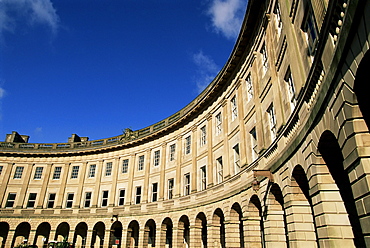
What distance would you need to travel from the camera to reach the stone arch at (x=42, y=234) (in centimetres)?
3669

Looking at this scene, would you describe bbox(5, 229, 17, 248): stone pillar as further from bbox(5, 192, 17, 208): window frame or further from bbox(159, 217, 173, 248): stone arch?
bbox(159, 217, 173, 248): stone arch

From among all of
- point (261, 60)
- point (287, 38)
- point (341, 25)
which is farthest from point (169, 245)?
point (341, 25)

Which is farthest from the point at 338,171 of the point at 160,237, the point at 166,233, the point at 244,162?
the point at 166,233

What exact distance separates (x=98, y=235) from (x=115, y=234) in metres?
2.79

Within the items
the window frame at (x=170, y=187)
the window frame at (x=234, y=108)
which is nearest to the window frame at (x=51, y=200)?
the window frame at (x=170, y=187)

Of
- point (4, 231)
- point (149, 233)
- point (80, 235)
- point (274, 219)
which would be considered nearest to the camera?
point (274, 219)

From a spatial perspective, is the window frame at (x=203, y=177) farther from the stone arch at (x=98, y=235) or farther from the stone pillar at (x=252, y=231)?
the stone arch at (x=98, y=235)

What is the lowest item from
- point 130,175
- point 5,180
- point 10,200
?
point 10,200

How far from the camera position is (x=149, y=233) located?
104 feet

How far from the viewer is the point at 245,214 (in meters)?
16.8

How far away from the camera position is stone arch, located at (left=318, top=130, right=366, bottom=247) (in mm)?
9125

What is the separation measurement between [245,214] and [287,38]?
10.4 meters

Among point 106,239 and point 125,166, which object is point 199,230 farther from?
point 125,166

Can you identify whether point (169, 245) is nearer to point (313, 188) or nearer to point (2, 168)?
point (313, 188)
